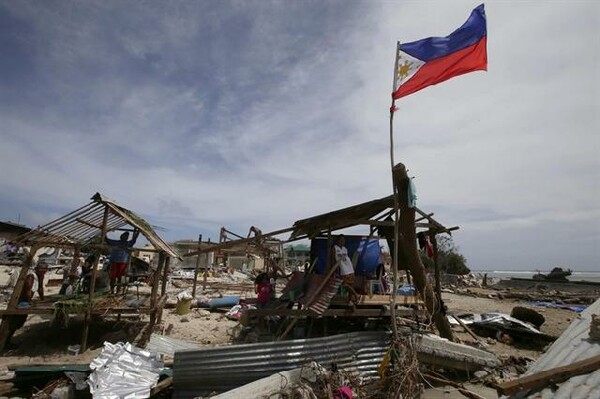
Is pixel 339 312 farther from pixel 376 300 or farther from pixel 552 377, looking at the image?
pixel 552 377

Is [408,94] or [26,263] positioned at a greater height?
[408,94]

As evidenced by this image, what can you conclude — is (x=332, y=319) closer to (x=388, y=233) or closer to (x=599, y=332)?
(x=388, y=233)

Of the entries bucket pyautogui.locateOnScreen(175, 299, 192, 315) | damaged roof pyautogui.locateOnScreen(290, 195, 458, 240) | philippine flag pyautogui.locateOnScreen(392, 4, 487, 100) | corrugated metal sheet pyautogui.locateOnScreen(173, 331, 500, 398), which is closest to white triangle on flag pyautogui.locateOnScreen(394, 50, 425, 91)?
philippine flag pyautogui.locateOnScreen(392, 4, 487, 100)

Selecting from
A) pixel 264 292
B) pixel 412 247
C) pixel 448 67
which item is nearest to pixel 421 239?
pixel 412 247

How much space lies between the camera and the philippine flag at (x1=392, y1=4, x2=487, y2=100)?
6.52m

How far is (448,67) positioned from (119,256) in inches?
427

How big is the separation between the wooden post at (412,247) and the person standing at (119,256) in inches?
326

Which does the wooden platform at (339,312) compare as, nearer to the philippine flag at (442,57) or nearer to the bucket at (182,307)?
the philippine flag at (442,57)

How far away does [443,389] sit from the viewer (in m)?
7.21

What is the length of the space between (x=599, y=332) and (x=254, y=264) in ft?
135

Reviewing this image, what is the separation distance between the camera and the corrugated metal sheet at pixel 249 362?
19.4ft

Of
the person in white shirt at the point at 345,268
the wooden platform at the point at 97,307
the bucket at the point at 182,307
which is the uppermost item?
the person in white shirt at the point at 345,268

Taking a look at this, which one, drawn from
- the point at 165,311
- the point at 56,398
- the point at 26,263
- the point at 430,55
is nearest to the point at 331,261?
the point at 430,55

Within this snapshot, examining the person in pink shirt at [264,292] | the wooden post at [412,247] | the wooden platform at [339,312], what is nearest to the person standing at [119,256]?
the person in pink shirt at [264,292]
